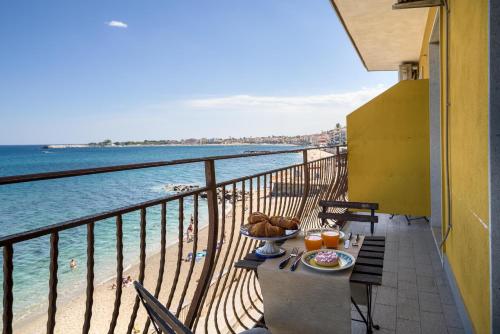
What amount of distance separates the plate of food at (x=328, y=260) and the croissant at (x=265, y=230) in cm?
20

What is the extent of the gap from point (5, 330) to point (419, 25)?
21.7 feet

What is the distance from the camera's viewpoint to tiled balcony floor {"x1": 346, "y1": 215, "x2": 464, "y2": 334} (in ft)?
8.21

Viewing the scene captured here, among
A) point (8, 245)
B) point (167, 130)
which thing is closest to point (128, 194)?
point (8, 245)

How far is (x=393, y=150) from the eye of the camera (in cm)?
527

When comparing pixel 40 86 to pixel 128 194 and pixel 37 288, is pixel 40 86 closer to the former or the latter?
pixel 128 194

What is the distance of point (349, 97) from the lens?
2170 inches

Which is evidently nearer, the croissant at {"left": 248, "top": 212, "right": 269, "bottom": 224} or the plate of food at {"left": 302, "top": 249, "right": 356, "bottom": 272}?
the plate of food at {"left": 302, "top": 249, "right": 356, "bottom": 272}

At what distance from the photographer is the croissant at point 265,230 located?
183 cm

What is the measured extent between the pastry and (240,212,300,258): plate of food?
23cm

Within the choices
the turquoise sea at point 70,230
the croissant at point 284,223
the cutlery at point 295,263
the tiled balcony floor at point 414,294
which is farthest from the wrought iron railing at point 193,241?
the turquoise sea at point 70,230

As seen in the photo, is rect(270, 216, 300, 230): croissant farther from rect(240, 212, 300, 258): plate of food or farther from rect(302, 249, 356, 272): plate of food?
rect(302, 249, 356, 272): plate of food

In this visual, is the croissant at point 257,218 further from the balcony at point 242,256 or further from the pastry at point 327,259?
the pastry at point 327,259

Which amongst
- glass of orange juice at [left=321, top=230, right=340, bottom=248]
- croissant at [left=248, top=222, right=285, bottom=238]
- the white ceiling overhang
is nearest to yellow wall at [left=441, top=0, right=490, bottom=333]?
glass of orange juice at [left=321, top=230, right=340, bottom=248]

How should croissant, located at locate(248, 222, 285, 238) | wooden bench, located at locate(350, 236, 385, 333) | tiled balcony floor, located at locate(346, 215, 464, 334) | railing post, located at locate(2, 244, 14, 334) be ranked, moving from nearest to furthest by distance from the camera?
railing post, located at locate(2, 244, 14, 334) → wooden bench, located at locate(350, 236, 385, 333) → croissant, located at locate(248, 222, 285, 238) → tiled balcony floor, located at locate(346, 215, 464, 334)
